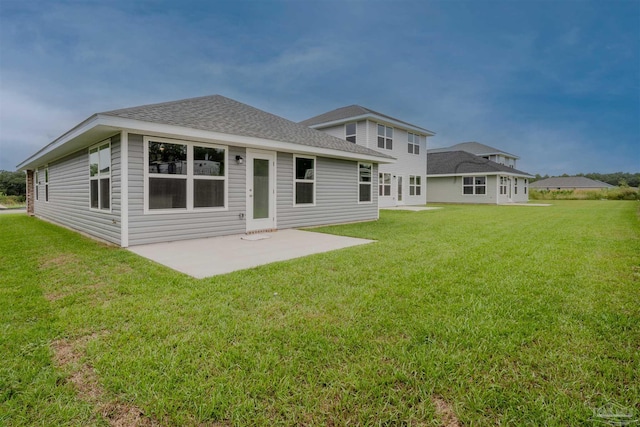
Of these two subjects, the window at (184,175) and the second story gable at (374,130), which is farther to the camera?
the second story gable at (374,130)

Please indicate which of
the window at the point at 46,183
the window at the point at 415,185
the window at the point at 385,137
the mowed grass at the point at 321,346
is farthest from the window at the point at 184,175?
the window at the point at 415,185

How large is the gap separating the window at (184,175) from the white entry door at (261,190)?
2.62 ft

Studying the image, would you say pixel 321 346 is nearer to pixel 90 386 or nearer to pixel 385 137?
pixel 90 386

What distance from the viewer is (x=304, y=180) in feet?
32.2

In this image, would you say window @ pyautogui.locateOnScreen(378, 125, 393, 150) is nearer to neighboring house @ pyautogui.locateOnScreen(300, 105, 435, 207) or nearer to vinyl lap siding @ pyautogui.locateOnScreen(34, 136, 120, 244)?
neighboring house @ pyautogui.locateOnScreen(300, 105, 435, 207)

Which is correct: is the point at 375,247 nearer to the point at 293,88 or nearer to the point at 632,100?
the point at 293,88

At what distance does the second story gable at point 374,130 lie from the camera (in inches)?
725

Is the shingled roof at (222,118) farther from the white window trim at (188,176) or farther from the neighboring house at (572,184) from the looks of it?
the neighboring house at (572,184)

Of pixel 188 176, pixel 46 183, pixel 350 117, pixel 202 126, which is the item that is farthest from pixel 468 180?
pixel 46 183

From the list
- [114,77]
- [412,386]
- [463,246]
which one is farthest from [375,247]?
[114,77]

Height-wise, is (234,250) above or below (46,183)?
below

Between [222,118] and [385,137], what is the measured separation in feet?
43.8

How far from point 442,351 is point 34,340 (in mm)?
3285

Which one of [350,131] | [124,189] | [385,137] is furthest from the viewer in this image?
[385,137]
